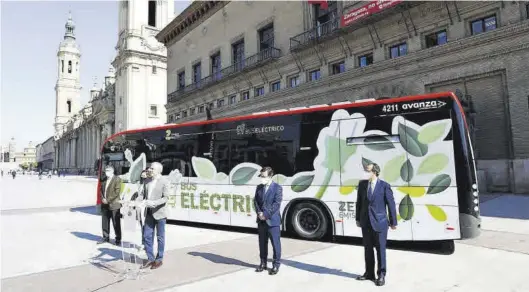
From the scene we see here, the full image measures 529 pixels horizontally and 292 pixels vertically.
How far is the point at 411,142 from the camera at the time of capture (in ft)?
24.8

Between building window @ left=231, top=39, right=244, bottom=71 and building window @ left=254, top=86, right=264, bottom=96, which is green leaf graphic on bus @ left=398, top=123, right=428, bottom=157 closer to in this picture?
building window @ left=254, top=86, right=264, bottom=96

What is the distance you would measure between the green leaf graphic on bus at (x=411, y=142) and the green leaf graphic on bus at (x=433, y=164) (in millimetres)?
169

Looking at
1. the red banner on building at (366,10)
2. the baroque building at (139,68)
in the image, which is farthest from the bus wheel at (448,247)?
the baroque building at (139,68)

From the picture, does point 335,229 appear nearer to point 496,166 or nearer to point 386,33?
point 496,166

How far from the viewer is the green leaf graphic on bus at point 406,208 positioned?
7.53 m

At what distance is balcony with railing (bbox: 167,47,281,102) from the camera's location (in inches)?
1104

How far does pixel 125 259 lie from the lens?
281 inches

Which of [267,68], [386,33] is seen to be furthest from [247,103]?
[386,33]

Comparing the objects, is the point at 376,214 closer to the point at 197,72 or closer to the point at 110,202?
the point at 110,202

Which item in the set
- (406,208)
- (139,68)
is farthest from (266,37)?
(139,68)

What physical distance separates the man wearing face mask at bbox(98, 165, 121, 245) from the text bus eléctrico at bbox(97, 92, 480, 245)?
100 inches

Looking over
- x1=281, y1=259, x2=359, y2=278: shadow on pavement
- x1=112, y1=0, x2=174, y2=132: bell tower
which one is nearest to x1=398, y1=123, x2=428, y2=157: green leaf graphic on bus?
x1=281, y1=259, x2=359, y2=278: shadow on pavement

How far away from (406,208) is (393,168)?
0.89 m

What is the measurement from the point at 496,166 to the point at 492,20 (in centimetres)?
703
